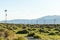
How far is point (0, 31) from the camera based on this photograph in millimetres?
45125

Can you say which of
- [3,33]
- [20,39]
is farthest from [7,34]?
[20,39]

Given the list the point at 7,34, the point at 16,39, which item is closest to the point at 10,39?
the point at 16,39

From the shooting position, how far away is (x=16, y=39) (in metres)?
37.7

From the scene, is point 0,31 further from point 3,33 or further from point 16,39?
point 16,39

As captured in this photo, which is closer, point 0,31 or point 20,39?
point 20,39

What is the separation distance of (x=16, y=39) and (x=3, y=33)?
6970mm

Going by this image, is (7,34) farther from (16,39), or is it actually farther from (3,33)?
(16,39)

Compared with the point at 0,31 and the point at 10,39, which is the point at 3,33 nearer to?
the point at 0,31

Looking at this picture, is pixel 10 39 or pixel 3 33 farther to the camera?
pixel 3 33

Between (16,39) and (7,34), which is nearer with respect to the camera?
(16,39)

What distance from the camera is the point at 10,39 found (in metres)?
36.3

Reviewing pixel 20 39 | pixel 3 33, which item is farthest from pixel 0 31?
pixel 20 39

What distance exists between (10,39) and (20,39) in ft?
8.82

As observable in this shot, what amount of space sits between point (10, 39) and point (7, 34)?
21.8ft
